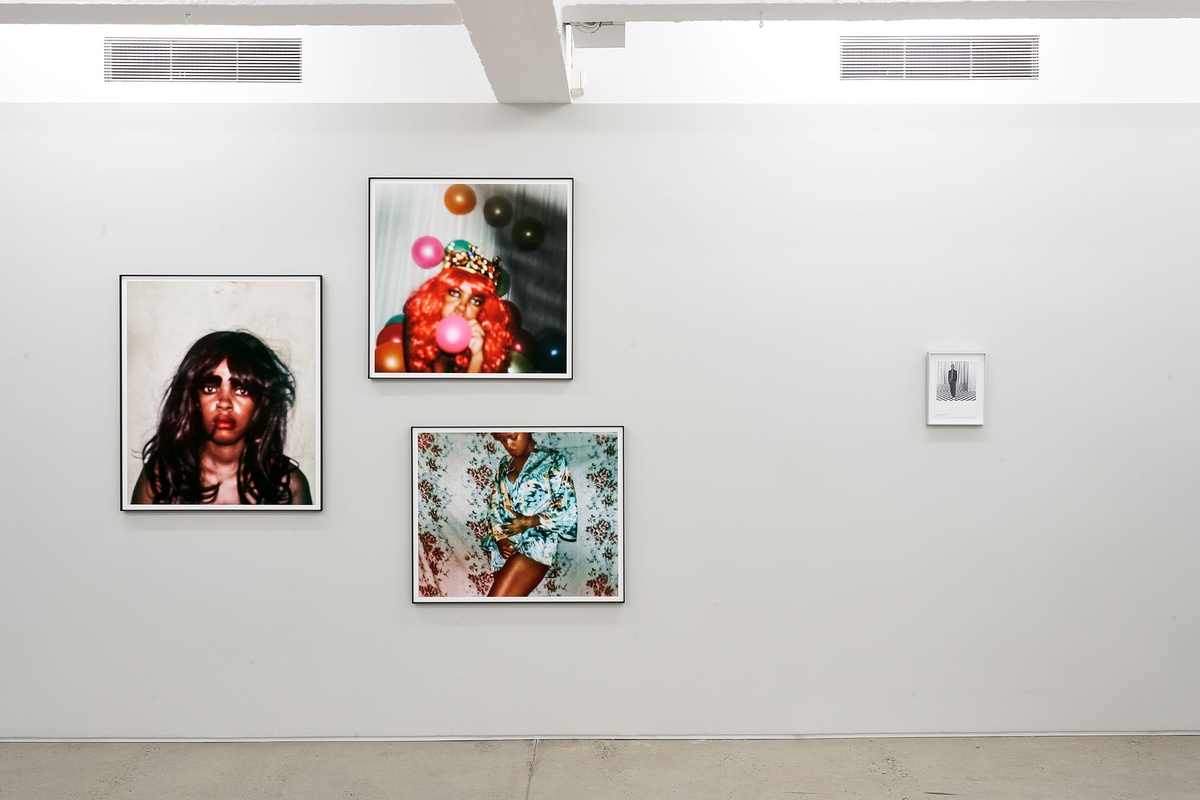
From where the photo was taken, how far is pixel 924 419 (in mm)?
3557

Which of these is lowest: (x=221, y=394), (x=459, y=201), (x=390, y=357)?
(x=221, y=394)

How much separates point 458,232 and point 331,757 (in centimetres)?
226

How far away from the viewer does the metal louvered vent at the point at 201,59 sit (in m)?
3.51

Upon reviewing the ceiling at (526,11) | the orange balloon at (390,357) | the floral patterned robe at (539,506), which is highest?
the ceiling at (526,11)

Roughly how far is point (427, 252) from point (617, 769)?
2.28m

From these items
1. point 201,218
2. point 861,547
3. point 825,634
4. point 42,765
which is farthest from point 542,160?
point 42,765

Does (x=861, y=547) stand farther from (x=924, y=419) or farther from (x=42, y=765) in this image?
(x=42, y=765)

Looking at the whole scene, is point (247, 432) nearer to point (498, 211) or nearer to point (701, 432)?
point (498, 211)

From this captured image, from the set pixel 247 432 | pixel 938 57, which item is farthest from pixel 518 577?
pixel 938 57

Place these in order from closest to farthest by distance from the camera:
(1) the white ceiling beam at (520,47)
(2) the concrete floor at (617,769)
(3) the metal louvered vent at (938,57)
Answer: (1) the white ceiling beam at (520,47), (2) the concrete floor at (617,769), (3) the metal louvered vent at (938,57)

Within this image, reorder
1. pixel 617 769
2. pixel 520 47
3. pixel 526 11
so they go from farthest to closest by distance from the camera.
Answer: pixel 617 769, pixel 520 47, pixel 526 11

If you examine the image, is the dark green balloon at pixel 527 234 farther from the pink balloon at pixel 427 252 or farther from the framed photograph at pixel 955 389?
the framed photograph at pixel 955 389

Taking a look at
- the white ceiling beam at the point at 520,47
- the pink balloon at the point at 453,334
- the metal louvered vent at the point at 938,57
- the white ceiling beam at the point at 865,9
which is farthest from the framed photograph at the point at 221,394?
the metal louvered vent at the point at 938,57

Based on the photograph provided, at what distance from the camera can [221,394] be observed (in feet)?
11.5
